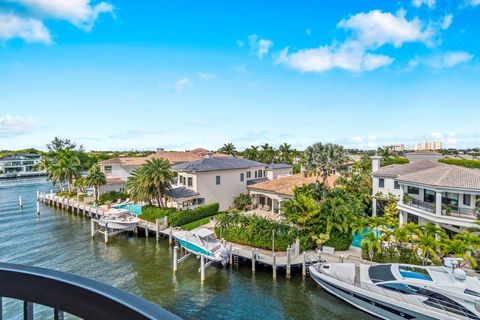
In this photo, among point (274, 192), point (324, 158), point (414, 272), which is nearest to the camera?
point (414, 272)

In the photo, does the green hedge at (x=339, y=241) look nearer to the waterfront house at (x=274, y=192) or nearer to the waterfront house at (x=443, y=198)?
the waterfront house at (x=443, y=198)

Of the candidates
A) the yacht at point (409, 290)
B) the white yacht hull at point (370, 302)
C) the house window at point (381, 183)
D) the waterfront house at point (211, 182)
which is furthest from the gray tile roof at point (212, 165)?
the yacht at point (409, 290)

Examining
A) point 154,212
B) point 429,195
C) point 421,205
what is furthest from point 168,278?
point 429,195

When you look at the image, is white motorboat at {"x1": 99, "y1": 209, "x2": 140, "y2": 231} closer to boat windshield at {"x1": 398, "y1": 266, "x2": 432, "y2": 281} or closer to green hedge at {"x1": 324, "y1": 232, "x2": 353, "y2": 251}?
green hedge at {"x1": 324, "y1": 232, "x2": 353, "y2": 251}

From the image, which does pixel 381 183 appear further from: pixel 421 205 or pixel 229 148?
pixel 229 148

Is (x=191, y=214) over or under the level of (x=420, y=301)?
over

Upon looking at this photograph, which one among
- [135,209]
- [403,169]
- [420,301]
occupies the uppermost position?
[403,169]

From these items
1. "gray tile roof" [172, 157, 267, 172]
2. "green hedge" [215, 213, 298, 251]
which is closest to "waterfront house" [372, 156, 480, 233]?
"green hedge" [215, 213, 298, 251]
